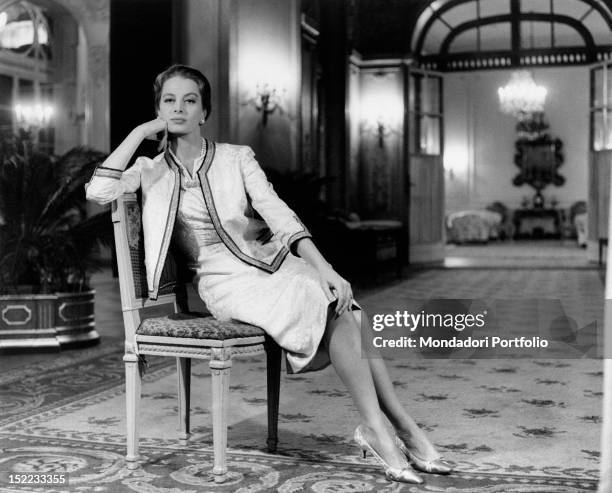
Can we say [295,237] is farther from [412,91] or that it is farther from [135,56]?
[412,91]

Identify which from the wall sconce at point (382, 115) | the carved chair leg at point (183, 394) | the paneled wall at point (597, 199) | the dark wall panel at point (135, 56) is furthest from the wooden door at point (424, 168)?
the carved chair leg at point (183, 394)

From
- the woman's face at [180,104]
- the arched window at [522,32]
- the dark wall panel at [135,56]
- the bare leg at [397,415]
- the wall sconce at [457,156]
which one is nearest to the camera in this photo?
the bare leg at [397,415]

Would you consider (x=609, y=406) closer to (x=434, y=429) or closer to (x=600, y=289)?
(x=434, y=429)

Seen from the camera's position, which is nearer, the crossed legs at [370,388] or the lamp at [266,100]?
the crossed legs at [370,388]

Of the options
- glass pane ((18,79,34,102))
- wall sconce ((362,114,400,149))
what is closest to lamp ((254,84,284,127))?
wall sconce ((362,114,400,149))

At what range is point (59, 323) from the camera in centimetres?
512

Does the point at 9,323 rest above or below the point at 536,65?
below

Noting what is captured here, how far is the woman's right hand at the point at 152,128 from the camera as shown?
2.66m

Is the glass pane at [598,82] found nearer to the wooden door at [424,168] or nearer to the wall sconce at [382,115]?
the wooden door at [424,168]

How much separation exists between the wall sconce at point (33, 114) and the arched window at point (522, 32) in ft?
22.6

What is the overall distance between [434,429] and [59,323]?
9.22 feet

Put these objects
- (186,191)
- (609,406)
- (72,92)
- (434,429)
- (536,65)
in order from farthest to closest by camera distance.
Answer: (536,65) → (72,92) → (434,429) → (186,191) → (609,406)

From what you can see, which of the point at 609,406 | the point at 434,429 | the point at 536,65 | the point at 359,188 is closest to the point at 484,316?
the point at 434,429

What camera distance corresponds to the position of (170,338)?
103 inches
